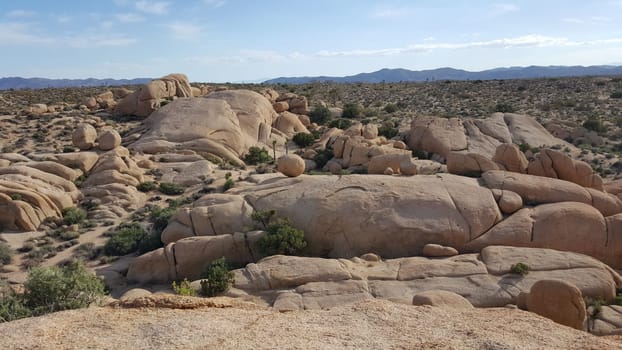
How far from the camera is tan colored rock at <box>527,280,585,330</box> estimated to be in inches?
555

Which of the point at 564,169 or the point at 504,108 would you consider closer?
the point at 564,169

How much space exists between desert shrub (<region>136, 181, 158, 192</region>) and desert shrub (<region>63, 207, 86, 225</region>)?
13.6ft

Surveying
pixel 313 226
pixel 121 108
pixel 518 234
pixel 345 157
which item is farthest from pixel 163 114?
pixel 518 234

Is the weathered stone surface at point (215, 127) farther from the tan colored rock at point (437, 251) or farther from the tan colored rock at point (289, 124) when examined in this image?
the tan colored rock at point (437, 251)

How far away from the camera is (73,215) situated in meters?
26.4

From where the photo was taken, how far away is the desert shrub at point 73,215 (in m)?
26.2

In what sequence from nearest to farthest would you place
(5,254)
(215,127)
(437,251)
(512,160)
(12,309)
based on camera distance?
1. (12,309)
2. (437,251)
3. (5,254)
4. (512,160)
5. (215,127)

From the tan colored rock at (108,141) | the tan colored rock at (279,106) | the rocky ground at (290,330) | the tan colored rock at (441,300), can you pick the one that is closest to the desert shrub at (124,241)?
the tan colored rock at (108,141)

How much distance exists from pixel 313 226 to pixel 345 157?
14.4 meters

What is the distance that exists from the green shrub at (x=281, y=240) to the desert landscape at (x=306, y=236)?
9 centimetres

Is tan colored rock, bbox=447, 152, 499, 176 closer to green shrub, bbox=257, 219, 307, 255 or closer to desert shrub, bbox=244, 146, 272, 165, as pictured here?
green shrub, bbox=257, 219, 307, 255

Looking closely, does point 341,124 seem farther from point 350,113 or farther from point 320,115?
point 350,113

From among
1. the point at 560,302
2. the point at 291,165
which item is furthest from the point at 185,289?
the point at 560,302

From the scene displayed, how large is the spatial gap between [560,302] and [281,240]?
1043 centimetres
